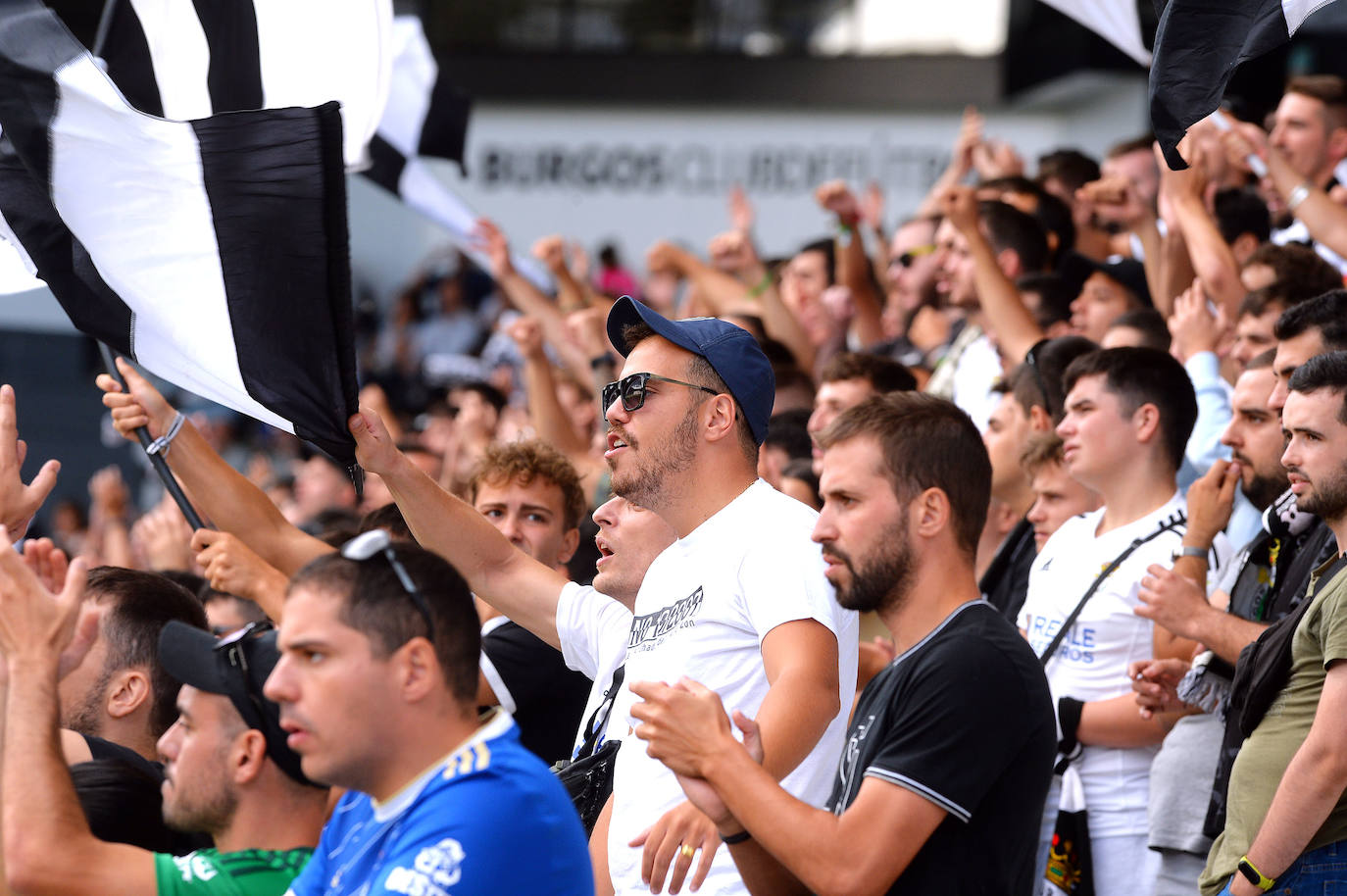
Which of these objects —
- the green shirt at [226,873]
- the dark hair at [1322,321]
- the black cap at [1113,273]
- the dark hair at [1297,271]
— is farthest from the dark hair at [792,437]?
the green shirt at [226,873]

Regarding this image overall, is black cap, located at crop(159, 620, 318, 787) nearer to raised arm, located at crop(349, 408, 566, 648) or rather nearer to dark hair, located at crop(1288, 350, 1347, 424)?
raised arm, located at crop(349, 408, 566, 648)

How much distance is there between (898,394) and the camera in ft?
11.9

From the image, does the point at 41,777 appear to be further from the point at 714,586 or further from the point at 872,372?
the point at 872,372

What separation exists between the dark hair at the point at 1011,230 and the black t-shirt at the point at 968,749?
4480mm

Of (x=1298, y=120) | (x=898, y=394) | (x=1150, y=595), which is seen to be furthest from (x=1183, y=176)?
(x=898, y=394)

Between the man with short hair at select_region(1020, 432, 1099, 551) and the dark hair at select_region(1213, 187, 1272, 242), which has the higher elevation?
the dark hair at select_region(1213, 187, 1272, 242)

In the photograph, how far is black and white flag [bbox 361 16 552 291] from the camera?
26.9 feet

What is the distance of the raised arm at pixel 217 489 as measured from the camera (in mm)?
4613

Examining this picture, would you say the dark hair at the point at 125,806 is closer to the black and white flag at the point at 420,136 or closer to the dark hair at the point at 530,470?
the dark hair at the point at 530,470

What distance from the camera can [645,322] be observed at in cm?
383

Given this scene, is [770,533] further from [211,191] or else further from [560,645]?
[211,191]

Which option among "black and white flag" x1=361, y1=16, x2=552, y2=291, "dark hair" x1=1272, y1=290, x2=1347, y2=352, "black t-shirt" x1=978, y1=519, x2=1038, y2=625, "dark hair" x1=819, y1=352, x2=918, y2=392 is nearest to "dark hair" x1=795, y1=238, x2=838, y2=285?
"black and white flag" x1=361, y1=16, x2=552, y2=291

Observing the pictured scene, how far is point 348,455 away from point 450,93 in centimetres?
489

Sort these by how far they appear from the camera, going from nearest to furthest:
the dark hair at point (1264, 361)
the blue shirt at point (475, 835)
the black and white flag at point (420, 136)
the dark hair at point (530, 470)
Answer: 1. the blue shirt at point (475, 835)
2. the dark hair at point (1264, 361)
3. the dark hair at point (530, 470)
4. the black and white flag at point (420, 136)
